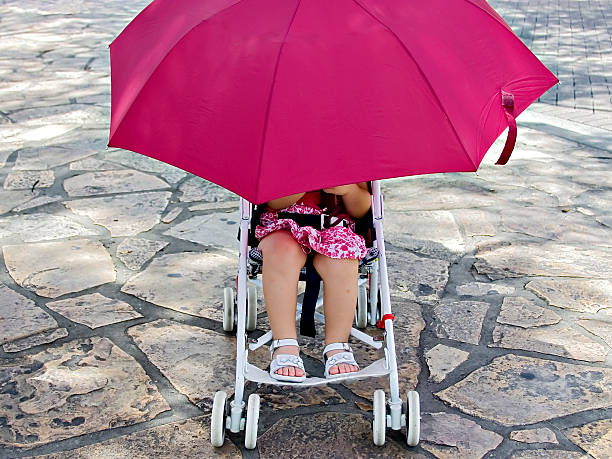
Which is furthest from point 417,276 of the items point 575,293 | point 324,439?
point 324,439

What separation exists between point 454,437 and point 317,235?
0.81 m

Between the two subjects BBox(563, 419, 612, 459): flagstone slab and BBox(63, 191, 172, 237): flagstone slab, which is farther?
BBox(63, 191, 172, 237): flagstone slab

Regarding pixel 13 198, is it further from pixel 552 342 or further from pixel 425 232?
pixel 552 342

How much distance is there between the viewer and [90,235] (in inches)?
168

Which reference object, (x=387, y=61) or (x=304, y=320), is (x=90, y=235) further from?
(x=387, y=61)

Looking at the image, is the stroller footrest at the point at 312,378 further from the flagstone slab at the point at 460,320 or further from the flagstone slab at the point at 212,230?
the flagstone slab at the point at 212,230

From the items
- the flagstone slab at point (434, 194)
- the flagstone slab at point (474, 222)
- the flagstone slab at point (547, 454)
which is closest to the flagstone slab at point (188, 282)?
the flagstone slab at point (434, 194)

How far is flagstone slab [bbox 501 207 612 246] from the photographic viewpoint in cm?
430

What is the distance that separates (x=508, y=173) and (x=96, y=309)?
113 inches

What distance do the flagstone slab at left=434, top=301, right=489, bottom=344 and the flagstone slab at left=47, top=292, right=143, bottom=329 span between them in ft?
4.16

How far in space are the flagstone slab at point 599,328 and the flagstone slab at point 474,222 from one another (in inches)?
38.0

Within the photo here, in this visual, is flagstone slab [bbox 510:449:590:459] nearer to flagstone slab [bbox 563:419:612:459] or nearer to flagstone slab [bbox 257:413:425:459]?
flagstone slab [bbox 563:419:612:459]

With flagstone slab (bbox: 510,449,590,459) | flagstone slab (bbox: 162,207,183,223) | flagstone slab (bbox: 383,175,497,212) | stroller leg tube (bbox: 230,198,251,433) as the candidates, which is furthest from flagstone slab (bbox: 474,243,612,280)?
flagstone slab (bbox: 162,207,183,223)

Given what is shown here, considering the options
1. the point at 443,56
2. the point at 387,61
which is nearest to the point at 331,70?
the point at 387,61
